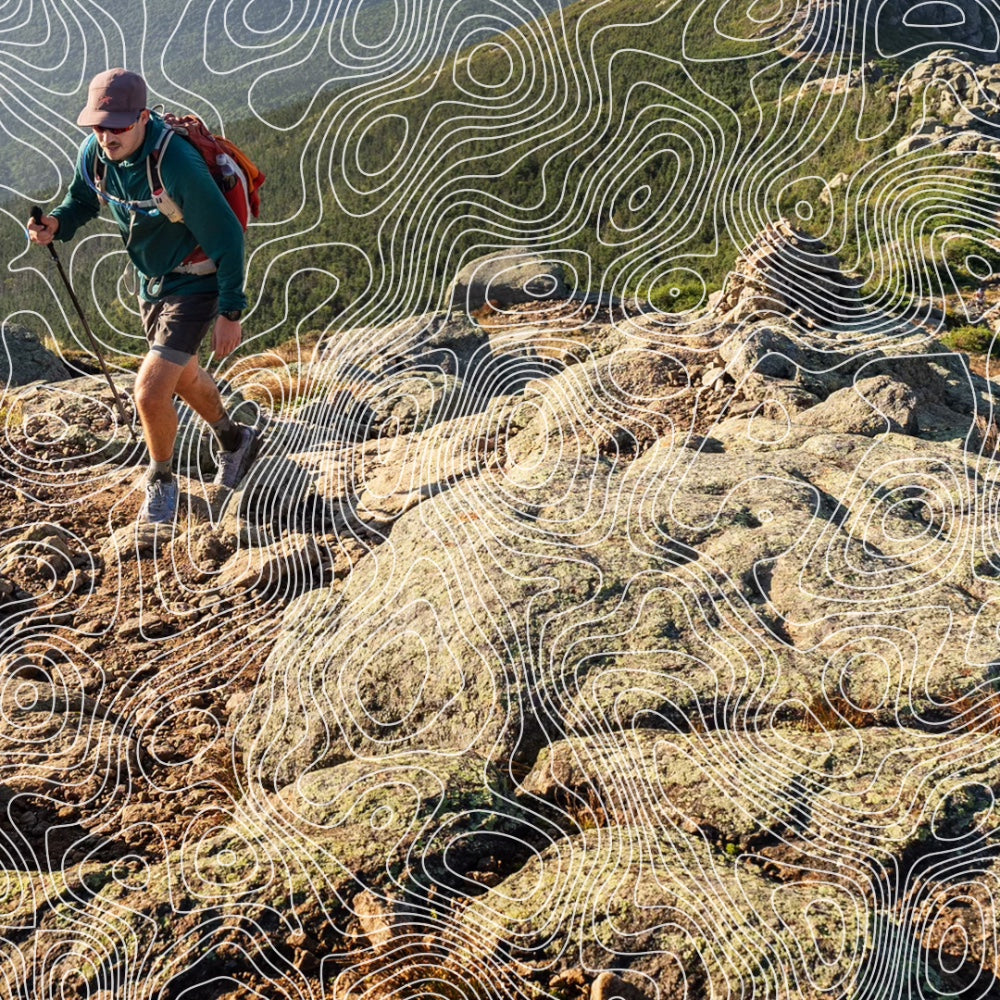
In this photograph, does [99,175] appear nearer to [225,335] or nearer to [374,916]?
[225,335]

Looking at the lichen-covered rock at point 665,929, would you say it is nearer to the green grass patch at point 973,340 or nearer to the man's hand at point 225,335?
the man's hand at point 225,335

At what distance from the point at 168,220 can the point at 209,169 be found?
0.41 m

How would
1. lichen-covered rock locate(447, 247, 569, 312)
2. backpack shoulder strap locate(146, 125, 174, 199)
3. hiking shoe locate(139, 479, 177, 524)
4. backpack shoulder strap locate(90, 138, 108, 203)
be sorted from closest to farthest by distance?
backpack shoulder strap locate(146, 125, 174, 199)
backpack shoulder strap locate(90, 138, 108, 203)
hiking shoe locate(139, 479, 177, 524)
lichen-covered rock locate(447, 247, 569, 312)

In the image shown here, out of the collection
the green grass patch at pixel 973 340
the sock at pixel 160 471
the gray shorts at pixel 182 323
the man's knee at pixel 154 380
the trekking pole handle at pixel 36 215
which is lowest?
the green grass patch at pixel 973 340

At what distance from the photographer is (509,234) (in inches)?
312

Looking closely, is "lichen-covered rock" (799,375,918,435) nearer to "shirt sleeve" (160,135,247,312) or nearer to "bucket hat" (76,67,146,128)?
"shirt sleeve" (160,135,247,312)

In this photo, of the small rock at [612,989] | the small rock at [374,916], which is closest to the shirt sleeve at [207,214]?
the small rock at [374,916]

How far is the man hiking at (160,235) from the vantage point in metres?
5.29

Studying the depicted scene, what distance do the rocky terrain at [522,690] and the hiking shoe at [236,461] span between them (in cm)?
22

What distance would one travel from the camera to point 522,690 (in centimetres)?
477

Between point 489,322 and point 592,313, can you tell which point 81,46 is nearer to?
point 489,322

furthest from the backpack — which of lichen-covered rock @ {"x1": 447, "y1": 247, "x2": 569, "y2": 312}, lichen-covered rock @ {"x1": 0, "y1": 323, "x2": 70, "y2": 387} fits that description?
lichen-covered rock @ {"x1": 0, "y1": 323, "x2": 70, "y2": 387}

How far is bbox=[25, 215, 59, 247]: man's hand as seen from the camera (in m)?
Answer: 5.86

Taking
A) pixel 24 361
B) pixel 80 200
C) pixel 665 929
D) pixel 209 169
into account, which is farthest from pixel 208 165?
pixel 24 361
